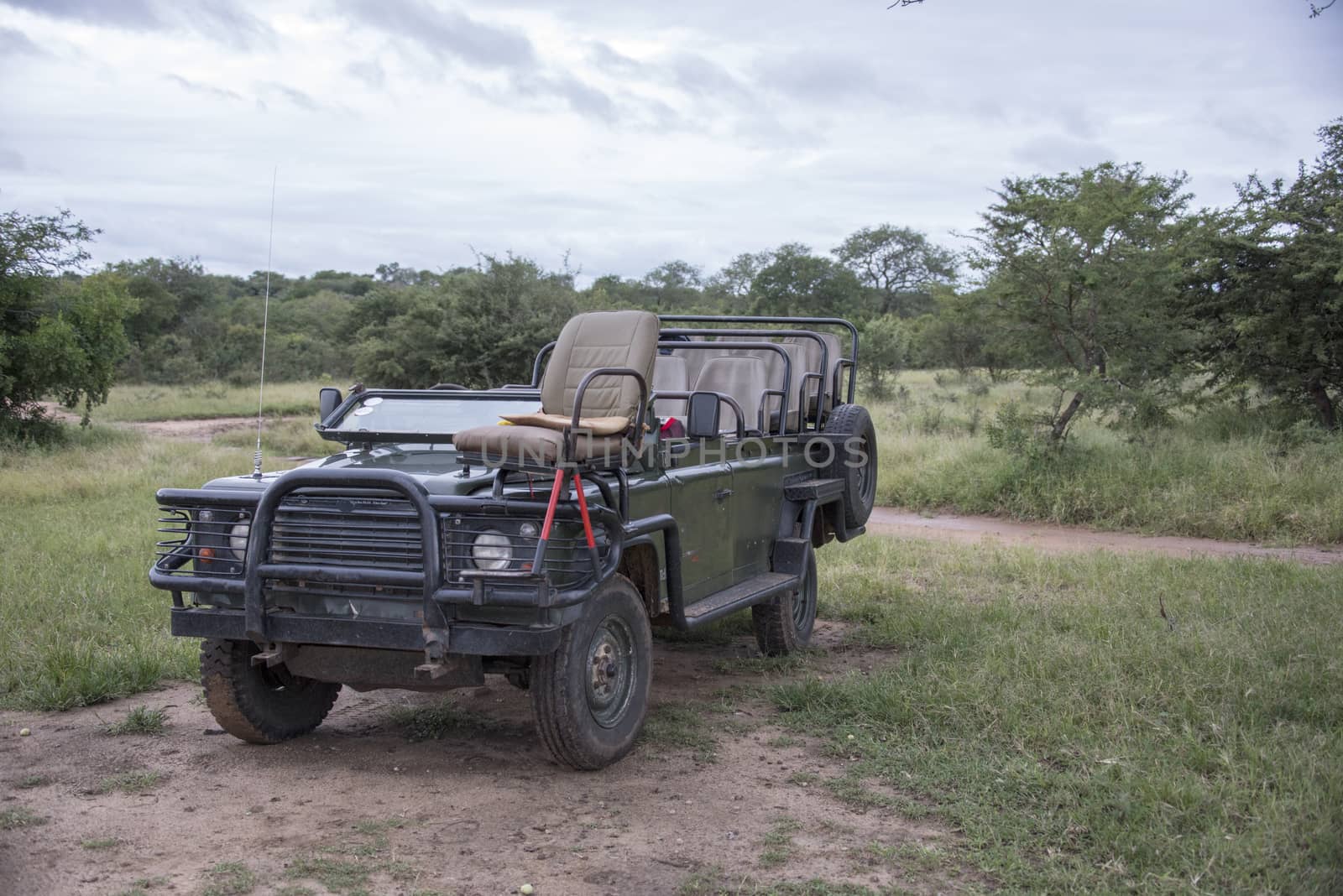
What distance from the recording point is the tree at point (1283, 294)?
43.0 feet

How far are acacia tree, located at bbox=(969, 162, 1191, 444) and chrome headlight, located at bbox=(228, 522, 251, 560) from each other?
1073cm

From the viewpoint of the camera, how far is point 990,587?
864cm

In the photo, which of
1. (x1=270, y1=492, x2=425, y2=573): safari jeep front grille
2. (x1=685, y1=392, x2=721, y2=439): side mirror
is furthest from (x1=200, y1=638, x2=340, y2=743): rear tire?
(x1=685, y1=392, x2=721, y2=439): side mirror

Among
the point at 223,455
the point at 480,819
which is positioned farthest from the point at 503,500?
the point at 223,455

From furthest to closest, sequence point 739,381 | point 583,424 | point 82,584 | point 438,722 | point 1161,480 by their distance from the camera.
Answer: point 1161,480
point 82,584
point 739,381
point 438,722
point 583,424

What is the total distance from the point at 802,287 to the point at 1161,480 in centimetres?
2844

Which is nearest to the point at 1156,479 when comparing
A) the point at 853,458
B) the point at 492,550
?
the point at 853,458

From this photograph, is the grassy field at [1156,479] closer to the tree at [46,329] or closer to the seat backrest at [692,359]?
the seat backrest at [692,359]

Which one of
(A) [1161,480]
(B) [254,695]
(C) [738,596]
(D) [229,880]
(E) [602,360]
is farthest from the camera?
(A) [1161,480]

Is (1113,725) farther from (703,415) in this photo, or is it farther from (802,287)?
(802,287)

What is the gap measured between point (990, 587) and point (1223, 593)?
159 cm

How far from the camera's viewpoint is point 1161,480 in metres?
12.4

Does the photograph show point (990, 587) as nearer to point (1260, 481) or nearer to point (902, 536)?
point (902, 536)

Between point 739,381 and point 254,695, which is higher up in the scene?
point 739,381
